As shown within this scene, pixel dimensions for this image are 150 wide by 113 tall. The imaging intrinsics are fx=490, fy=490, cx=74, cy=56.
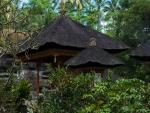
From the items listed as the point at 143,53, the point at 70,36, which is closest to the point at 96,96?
the point at 143,53

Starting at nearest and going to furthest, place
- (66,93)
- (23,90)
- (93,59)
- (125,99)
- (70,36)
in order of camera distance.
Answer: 1. (125,99)
2. (66,93)
3. (23,90)
4. (93,59)
5. (70,36)

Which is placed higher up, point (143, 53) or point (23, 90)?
point (143, 53)

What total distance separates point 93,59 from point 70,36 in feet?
8.97

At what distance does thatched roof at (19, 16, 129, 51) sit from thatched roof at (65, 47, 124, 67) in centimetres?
144

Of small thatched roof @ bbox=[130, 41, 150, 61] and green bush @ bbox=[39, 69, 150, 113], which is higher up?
small thatched roof @ bbox=[130, 41, 150, 61]

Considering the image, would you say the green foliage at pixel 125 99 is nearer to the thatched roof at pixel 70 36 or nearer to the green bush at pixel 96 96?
the green bush at pixel 96 96

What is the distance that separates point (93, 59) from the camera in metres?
15.0

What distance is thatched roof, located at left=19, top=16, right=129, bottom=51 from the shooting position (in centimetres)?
1698

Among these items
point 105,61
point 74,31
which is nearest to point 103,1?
point 74,31

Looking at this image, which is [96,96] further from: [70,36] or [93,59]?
[70,36]

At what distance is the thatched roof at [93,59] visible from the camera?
592 inches

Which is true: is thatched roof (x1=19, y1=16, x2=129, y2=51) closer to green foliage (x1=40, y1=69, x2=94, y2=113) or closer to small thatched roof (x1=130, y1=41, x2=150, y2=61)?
small thatched roof (x1=130, y1=41, x2=150, y2=61)

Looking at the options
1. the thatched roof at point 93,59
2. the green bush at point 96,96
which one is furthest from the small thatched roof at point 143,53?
the green bush at point 96,96

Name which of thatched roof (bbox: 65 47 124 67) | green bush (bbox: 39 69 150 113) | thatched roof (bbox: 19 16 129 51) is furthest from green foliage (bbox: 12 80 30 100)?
thatched roof (bbox: 19 16 129 51)
